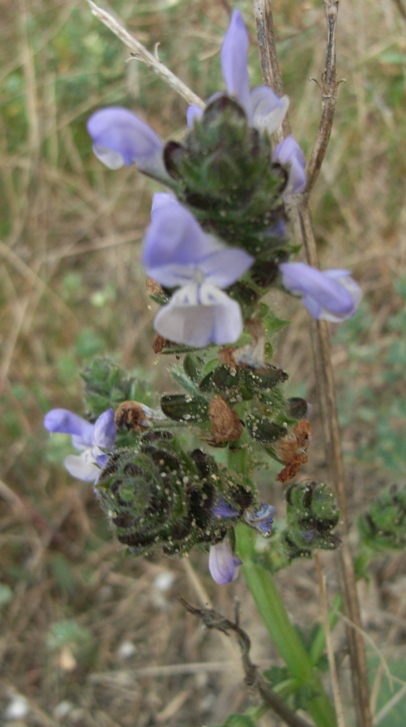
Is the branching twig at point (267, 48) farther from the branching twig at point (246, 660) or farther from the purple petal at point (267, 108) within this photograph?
the branching twig at point (246, 660)

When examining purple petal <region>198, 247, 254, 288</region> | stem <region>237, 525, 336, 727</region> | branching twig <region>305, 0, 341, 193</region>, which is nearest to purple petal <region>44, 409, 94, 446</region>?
stem <region>237, 525, 336, 727</region>

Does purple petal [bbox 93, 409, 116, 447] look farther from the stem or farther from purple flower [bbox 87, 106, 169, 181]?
purple flower [bbox 87, 106, 169, 181]

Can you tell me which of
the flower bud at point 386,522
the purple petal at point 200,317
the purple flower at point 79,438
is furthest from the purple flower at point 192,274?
the flower bud at point 386,522

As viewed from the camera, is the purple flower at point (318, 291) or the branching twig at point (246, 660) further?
the branching twig at point (246, 660)

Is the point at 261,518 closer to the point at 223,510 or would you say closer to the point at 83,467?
the point at 223,510

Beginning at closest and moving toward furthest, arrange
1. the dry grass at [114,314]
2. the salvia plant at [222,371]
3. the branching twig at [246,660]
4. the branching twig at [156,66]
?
the salvia plant at [222,371]
the branching twig at [246,660]
the branching twig at [156,66]
the dry grass at [114,314]

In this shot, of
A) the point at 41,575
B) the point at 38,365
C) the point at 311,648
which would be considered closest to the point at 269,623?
the point at 311,648

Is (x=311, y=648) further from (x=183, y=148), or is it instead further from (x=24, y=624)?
(x=24, y=624)

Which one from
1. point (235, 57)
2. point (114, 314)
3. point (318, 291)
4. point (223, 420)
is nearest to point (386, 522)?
point (223, 420)
